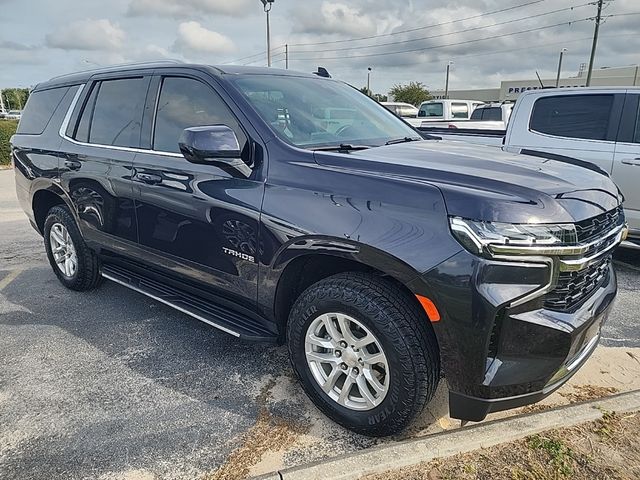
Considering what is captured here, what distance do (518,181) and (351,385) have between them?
1281mm

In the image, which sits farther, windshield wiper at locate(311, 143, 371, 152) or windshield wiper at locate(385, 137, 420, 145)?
windshield wiper at locate(385, 137, 420, 145)

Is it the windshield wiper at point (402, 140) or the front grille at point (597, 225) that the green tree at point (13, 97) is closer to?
the windshield wiper at point (402, 140)

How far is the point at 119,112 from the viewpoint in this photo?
12.4 ft

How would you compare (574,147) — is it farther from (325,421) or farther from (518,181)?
(325,421)

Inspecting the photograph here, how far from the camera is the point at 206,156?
269 cm

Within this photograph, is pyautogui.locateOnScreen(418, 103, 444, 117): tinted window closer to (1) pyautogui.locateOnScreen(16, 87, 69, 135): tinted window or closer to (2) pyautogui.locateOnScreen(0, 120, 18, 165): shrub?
(2) pyautogui.locateOnScreen(0, 120, 18, 165): shrub

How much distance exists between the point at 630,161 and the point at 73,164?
525 centimetres

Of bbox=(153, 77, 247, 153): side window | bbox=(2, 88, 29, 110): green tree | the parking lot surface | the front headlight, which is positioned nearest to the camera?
the front headlight

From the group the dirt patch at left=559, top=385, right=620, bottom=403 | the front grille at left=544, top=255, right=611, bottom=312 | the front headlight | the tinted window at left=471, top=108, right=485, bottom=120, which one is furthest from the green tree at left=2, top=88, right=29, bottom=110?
the front grille at left=544, top=255, right=611, bottom=312

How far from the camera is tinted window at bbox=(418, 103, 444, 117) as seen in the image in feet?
53.3

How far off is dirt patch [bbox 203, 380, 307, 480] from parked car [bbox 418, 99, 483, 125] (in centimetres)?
1448

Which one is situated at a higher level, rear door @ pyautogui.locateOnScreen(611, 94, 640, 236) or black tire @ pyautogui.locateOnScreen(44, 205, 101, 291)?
rear door @ pyautogui.locateOnScreen(611, 94, 640, 236)

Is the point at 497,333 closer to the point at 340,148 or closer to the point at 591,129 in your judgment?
the point at 340,148

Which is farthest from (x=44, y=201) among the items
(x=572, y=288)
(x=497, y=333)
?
(x=572, y=288)
